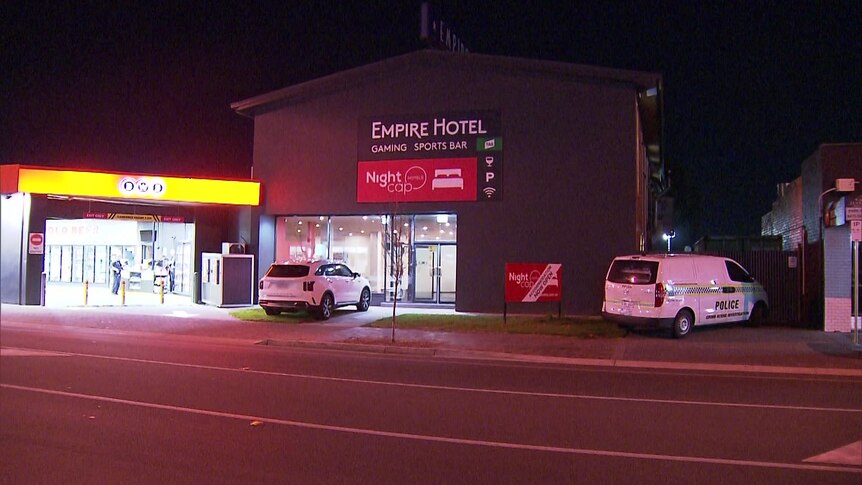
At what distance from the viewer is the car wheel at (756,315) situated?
1950 centimetres

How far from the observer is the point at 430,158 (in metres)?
23.5

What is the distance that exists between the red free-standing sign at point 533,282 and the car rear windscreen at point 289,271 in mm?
5799

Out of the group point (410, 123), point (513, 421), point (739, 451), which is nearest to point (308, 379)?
point (513, 421)

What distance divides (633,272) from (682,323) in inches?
66.0

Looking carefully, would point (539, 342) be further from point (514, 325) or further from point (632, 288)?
point (632, 288)

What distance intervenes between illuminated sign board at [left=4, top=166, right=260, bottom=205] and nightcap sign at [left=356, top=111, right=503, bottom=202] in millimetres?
4401

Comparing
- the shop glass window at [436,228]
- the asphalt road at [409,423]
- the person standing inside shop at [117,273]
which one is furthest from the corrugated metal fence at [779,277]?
the person standing inside shop at [117,273]

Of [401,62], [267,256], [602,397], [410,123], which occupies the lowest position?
[602,397]

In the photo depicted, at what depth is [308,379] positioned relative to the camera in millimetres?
11461

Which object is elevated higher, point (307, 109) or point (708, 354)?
point (307, 109)

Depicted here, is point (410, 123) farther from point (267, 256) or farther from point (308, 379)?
point (308, 379)

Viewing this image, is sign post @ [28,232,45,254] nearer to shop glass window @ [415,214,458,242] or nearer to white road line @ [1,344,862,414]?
shop glass window @ [415,214,458,242]

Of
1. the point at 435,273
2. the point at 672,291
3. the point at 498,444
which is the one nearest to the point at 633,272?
the point at 672,291

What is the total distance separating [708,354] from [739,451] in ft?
26.3
